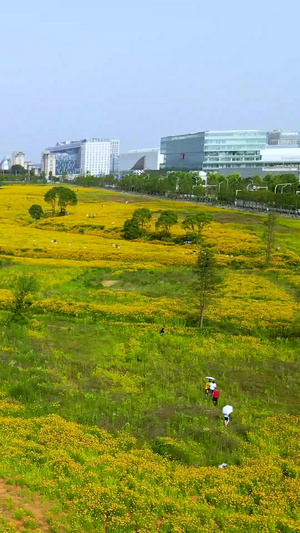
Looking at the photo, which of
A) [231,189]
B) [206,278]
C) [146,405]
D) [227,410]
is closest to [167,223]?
[206,278]

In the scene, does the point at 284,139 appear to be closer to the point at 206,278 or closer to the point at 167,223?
the point at 167,223

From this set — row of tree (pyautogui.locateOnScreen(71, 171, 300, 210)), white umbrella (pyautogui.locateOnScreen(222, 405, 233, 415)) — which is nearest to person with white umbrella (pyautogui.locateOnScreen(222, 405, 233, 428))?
white umbrella (pyautogui.locateOnScreen(222, 405, 233, 415))

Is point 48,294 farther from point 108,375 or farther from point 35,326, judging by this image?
point 108,375

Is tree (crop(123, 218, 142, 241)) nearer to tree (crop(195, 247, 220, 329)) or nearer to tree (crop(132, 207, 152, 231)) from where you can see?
tree (crop(132, 207, 152, 231))

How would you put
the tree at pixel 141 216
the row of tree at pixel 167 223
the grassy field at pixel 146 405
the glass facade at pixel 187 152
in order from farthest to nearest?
the glass facade at pixel 187 152, the tree at pixel 141 216, the row of tree at pixel 167 223, the grassy field at pixel 146 405

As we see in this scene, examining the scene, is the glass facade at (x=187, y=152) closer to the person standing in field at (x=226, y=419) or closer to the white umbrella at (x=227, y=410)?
the white umbrella at (x=227, y=410)

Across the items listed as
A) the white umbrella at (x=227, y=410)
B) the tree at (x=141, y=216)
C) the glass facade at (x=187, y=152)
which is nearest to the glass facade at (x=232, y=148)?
the glass facade at (x=187, y=152)
